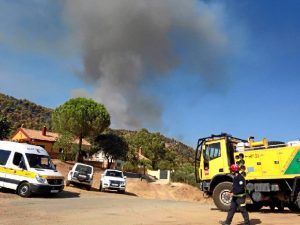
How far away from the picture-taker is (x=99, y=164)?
5872cm

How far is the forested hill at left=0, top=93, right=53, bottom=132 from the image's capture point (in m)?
80.2

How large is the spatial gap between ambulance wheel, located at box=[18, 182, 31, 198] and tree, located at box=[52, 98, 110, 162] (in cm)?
3193

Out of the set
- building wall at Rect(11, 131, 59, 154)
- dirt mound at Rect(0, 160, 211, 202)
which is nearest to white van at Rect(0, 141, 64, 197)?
dirt mound at Rect(0, 160, 211, 202)

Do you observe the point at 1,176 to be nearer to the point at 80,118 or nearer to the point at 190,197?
the point at 190,197

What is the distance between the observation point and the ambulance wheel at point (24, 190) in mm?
19688

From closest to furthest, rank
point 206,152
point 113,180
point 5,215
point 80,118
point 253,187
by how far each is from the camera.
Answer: point 5,215 < point 253,187 < point 206,152 < point 113,180 < point 80,118

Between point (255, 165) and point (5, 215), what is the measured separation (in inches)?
387

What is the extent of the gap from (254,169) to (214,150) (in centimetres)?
191

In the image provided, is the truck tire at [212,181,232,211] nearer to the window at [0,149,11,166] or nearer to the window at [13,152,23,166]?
the window at [13,152,23,166]

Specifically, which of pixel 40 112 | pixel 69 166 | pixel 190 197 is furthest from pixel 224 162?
pixel 40 112

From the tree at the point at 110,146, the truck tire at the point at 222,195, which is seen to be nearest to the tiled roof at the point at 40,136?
the tree at the point at 110,146

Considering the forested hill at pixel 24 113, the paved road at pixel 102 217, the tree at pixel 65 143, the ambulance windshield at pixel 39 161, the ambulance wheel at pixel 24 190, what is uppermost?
the forested hill at pixel 24 113

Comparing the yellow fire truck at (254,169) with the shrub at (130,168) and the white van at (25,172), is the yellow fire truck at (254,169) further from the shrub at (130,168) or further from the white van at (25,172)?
the shrub at (130,168)

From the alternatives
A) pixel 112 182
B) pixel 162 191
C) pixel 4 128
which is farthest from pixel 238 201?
pixel 4 128
